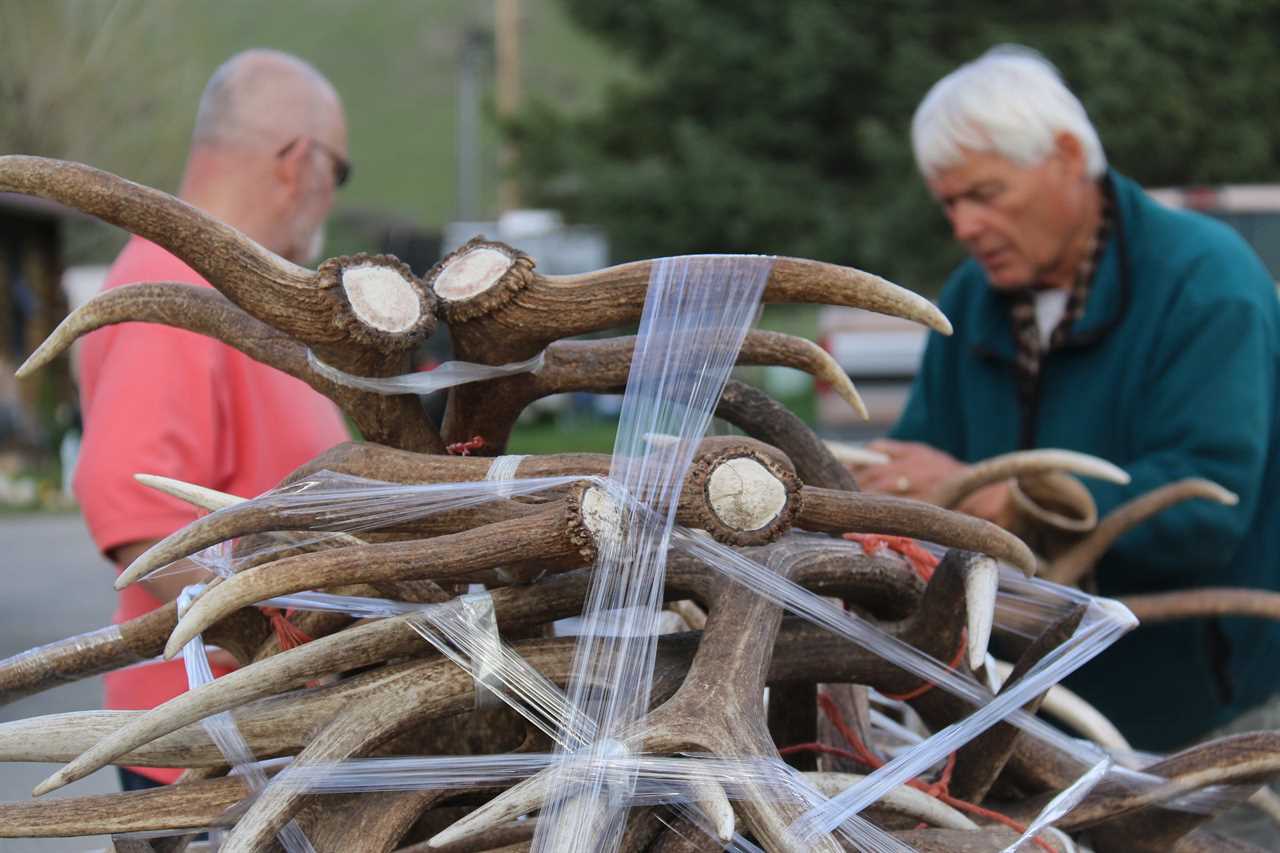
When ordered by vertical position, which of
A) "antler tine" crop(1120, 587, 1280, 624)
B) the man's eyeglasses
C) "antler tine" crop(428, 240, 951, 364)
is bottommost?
"antler tine" crop(1120, 587, 1280, 624)

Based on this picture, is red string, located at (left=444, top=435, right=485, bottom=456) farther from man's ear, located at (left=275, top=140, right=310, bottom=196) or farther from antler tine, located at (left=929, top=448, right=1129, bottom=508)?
man's ear, located at (left=275, top=140, right=310, bottom=196)

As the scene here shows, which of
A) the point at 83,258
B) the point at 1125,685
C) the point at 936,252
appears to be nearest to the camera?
the point at 1125,685

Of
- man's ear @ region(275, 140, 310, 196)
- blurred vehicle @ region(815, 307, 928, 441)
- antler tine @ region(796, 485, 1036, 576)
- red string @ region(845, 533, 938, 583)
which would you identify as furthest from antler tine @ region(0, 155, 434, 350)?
blurred vehicle @ region(815, 307, 928, 441)

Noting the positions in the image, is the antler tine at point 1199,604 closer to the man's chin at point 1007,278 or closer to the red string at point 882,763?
the man's chin at point 1007,278

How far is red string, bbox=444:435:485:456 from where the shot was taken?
55.9 inches

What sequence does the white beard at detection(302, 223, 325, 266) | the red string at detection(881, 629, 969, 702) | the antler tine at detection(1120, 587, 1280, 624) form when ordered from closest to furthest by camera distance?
the red string at detection(881, 629, 969, 702) < the antler tine at detection(1120, 587, 1280, 624) < the white beard at detection(302, 223, 325, 266)

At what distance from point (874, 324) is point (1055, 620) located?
1072cm

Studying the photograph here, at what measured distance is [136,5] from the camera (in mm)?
22344

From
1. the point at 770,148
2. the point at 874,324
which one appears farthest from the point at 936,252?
the point at 874,324

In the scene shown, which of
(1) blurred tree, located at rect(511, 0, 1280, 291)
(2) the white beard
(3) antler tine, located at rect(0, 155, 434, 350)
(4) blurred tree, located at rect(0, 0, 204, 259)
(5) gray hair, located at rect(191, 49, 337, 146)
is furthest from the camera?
(4) blurred tree, located at rect(0, 0, 204, 259)

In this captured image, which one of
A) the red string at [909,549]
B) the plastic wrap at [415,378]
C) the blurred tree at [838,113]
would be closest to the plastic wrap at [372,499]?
the plastic wrap at [415,378]

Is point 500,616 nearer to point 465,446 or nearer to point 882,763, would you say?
point 465,446

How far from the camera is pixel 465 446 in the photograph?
4.67ft

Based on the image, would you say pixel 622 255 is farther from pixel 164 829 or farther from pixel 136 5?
pixel 164 829
